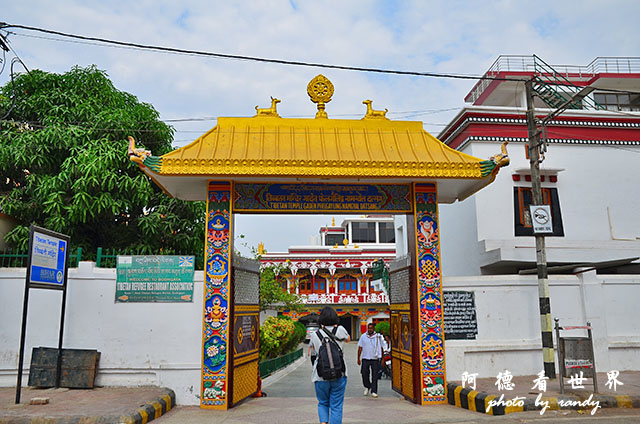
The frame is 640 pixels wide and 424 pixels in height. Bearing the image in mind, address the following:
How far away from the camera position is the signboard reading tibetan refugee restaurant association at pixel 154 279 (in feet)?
28.2

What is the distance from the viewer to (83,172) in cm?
1290

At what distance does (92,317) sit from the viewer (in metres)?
8.59

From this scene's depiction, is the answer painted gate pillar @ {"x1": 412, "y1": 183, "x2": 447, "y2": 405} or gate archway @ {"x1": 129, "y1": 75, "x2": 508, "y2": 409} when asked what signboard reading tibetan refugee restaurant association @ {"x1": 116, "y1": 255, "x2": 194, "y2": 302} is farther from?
painted gate pillar @ {"x1": 412, "y1": 183, "x2": 447, "y2": 405}

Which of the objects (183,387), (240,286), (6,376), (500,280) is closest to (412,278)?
(500,280)

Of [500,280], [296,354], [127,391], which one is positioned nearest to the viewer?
[127,391]

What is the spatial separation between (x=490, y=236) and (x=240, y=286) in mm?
8110

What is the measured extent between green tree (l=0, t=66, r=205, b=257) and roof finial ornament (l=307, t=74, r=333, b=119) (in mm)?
6057

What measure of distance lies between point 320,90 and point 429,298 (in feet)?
14.4

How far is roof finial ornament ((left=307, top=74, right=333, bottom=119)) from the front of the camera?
9.74 metres

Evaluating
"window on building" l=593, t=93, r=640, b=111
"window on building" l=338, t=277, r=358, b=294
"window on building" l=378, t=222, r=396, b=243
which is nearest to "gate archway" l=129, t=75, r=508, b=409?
"window on building" l=593, t=93, r=640, b=111

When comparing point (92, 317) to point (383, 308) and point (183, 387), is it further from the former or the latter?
point (383, 308)
